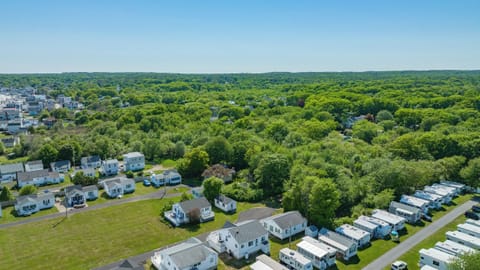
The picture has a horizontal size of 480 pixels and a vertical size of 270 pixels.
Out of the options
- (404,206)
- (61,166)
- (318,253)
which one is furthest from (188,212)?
(61,166)

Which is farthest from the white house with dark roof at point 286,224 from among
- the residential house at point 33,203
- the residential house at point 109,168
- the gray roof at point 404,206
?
the residential house at point 109,168

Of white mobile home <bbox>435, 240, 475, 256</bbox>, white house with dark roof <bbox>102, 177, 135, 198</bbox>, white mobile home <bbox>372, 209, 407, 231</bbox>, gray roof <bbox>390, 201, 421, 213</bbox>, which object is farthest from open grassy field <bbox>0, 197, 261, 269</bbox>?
white mobile home <bbox>435, 240, 475, 256</bbox>

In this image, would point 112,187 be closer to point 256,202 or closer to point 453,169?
point 256,202

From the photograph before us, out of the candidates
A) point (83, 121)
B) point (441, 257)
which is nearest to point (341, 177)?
point (441, 257)

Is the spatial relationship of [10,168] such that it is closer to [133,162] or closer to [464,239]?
[133,162]

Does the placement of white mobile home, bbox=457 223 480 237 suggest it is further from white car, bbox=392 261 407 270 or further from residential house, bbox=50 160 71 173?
residential house, bbox=50 160 71 173

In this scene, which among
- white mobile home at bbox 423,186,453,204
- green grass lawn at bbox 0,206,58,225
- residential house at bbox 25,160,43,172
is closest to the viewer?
green grass lawn at bbox 0,206,58,225

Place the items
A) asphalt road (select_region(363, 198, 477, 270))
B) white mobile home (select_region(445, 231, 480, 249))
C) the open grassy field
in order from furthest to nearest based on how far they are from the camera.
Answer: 1. white mobile home (select_region(445, 231, 480, 249))
2. the open grassy field
3. asphalt road (select_region(363, 198, 477, 270))

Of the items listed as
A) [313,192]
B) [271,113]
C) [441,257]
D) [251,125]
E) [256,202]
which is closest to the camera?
[441,257]
